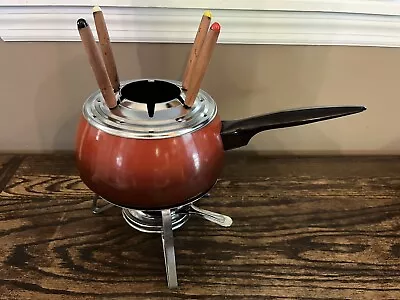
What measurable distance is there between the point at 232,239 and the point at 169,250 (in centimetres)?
11

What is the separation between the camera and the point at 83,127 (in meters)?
0.64

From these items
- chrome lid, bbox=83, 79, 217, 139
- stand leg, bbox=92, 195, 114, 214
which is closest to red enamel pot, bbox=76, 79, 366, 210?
chrome lid, bbox=83, 79, 217, 139

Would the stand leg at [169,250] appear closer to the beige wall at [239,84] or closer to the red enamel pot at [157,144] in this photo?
the red enamel pot at [157,144]

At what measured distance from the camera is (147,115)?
0.60 metres

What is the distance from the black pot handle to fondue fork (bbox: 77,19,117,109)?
15 cm

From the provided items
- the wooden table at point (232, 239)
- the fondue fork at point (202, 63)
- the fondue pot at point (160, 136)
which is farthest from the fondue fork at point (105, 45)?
the wooden table at point (232, 239)

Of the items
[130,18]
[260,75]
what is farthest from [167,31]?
[260,75]

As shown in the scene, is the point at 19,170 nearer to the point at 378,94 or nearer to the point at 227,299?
the point at 227,299

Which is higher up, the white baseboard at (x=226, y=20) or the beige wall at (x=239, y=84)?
the white baseboard at (x=226, y=20)

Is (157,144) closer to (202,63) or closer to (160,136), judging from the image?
(160,136)

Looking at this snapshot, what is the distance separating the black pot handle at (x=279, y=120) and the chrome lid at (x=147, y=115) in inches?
1.4

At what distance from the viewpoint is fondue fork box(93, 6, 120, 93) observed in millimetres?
615

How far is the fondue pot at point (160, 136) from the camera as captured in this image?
0.60 metres

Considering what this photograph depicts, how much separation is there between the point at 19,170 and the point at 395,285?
61 centimetres
